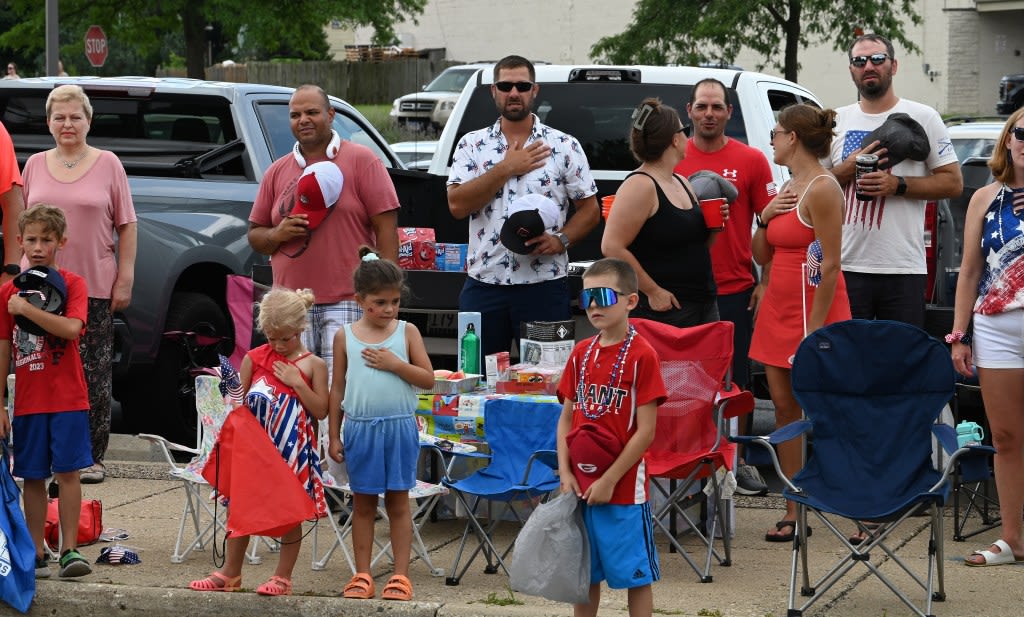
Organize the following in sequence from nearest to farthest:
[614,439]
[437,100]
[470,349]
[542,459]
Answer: [614,439]
[542,459]
[470,349]
[437,100]

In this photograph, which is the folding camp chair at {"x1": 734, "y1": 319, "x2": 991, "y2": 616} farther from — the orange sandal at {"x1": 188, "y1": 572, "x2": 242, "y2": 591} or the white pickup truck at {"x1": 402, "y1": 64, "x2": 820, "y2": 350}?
the white pickup truck at {"x1": 402, "y1": 64, "x2": 820, "y2": 350}

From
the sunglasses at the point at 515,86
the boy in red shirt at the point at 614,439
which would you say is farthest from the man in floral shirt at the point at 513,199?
the boy in red shirt at the point at 614,439

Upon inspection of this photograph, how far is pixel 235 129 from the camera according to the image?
9.34m

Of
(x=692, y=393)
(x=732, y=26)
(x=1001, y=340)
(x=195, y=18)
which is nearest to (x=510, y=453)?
(x=692, y=393)

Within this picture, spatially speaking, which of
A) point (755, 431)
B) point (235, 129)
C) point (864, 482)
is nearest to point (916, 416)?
point (864, 482)

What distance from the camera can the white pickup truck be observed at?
8539mm

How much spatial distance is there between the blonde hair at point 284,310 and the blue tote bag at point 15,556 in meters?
1.18

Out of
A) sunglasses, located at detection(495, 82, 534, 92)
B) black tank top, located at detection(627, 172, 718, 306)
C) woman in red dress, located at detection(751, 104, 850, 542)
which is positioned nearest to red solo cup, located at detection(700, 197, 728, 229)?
black tank top, located at detection(627, 172, 718, 306)

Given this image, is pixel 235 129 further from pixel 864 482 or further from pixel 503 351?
pixel 864 482

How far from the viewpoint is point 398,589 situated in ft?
18.8

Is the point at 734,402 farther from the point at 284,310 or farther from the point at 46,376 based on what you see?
the point at 46,376

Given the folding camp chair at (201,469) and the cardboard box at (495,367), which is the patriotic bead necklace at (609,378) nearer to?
the cardboard box at (495,367)

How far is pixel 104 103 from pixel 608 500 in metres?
5.55

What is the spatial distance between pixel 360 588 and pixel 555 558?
1.08m
